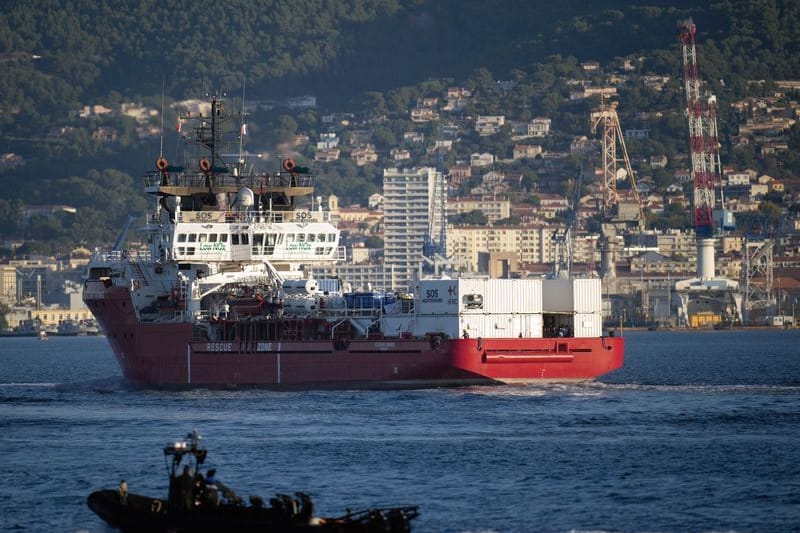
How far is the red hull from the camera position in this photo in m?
65.5

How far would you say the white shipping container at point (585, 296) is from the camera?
66.9 metres

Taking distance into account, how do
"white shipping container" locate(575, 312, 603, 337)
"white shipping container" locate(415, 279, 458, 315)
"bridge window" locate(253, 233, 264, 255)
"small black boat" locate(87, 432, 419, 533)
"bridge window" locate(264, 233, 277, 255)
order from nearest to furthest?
"small black boat" locate(87, 432, 419, 533), "white shipping container" locate(415, 279, 458, 315), "white shipping container" locate(575, 312, 603, 337), "bridge window" locate(253, 233, 264, 255), "bridge window" locate(264, 233, 277, 255)

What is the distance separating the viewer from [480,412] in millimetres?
58281

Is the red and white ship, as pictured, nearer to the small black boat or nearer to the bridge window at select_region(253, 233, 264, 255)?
the bridge window at select_region(253, 233, 264, 255)

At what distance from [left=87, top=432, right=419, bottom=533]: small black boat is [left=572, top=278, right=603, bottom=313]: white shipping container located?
29.7 meters

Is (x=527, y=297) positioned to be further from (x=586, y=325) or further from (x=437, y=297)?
(x=437, y=297)

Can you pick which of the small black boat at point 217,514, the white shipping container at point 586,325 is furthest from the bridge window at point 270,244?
the small black boat at point 217,514

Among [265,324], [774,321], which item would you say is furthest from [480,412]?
[774,321]

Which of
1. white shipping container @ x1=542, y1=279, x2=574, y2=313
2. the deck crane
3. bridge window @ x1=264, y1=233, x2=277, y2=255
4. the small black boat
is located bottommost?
the small black boat

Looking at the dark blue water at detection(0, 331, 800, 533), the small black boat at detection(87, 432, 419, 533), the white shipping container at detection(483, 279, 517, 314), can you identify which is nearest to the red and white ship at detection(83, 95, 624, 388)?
the white shipping container at detection(483, 279, 517, 314)

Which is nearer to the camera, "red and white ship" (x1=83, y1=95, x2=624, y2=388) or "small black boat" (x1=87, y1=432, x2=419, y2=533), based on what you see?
"small black boat" (x1=87, y1=432, x2=419, y2=533)

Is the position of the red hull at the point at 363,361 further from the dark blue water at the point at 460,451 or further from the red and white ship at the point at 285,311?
the dark blue water at the point at 460,451

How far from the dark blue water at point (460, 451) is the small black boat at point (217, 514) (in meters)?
1.69

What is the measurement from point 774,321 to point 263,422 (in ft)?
449
